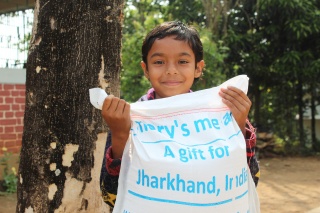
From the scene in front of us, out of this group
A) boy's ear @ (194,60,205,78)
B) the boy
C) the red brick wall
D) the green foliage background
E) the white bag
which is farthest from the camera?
the green foliage background

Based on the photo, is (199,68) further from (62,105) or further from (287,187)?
(287,187)

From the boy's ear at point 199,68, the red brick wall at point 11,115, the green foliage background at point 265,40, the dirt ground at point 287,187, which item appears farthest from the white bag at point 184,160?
the green foliage background at point 265,40

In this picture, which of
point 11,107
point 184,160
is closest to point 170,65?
point 184,160

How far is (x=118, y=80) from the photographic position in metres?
2.01

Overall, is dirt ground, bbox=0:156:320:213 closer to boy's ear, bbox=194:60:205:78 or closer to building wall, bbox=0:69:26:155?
building wall, bbox=0:69:26:155

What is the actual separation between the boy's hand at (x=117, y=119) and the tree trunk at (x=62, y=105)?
0.57 metres

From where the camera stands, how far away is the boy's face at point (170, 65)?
1.40m

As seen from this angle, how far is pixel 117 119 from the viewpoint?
4.13ft

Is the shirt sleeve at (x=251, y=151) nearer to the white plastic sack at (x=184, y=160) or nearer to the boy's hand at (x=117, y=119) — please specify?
the white plastic sack at (x=184, y=160)

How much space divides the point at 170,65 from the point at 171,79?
0.05 meters

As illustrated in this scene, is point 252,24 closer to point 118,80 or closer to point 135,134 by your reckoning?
point 118,80

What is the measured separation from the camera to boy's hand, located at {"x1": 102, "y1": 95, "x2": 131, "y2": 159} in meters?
1.25

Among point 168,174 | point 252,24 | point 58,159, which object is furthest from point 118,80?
point 252,24

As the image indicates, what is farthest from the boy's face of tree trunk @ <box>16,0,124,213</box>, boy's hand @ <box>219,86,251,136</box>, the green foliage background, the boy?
the green foliage background
